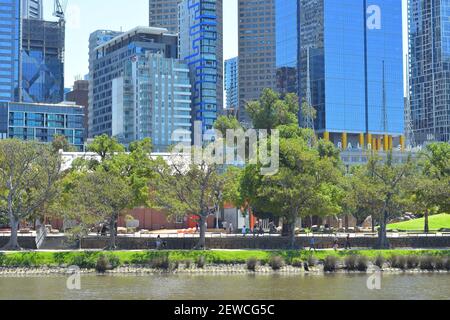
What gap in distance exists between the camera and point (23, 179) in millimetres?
80375

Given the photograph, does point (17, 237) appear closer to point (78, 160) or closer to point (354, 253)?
point (78, 160)

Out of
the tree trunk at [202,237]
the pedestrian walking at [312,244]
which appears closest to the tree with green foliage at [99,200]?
the tree trunk at [202,237]

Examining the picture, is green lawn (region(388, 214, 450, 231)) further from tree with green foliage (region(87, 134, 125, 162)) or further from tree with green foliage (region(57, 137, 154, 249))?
tree with green foliage (region(87, 134, 125, 162))

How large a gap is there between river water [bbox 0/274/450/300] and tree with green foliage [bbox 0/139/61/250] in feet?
39.8

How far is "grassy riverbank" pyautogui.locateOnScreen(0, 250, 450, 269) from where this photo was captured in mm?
73000

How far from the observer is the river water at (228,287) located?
54.7 metres

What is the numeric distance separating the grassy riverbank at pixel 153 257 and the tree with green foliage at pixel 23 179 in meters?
6.42

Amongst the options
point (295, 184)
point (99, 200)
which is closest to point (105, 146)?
point (99, 200)

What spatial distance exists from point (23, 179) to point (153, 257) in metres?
17.2

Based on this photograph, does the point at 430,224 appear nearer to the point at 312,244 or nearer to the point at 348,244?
the point at 348,244

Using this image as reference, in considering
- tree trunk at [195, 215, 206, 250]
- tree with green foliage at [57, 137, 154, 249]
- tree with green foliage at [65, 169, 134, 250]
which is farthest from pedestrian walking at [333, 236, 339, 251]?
tree with green foliage at [65, 169, 134, 250]

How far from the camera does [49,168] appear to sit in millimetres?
81250
